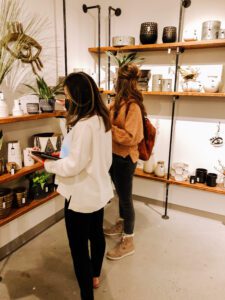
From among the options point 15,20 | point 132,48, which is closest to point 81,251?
point 15,20

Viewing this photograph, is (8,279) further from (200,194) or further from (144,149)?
(200,194)

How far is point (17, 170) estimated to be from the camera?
6.38ft

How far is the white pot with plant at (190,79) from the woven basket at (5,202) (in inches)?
71.6

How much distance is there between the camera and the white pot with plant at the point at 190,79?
93.1 inches

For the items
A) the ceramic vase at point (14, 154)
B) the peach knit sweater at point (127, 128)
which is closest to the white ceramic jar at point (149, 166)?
the peach knit sweater at point (127, 128)

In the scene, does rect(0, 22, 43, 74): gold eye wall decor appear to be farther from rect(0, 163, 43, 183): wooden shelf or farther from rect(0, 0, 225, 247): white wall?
rect(0, 163, 43, 183): wooden shelf

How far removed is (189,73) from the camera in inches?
93.7

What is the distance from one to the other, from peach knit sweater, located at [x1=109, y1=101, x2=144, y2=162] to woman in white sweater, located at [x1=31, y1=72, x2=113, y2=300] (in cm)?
38

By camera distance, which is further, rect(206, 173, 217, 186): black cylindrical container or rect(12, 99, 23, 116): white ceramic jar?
rect(206, 173, 217, 186): black cylindrical container

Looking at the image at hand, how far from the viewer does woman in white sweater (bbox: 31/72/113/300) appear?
120 centimetres

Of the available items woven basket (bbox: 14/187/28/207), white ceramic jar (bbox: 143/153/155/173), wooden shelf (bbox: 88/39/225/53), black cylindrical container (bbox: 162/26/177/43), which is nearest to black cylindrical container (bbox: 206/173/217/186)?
white ceramic jar (bbox: 143/153/155/173)

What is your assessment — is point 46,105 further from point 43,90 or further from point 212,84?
point 212,84

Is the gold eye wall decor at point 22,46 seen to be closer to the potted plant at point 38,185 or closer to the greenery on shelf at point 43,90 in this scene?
the greenery on shelf at point 43,90

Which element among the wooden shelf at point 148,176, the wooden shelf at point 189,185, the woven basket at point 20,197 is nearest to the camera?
the woven basket at point 20,197
